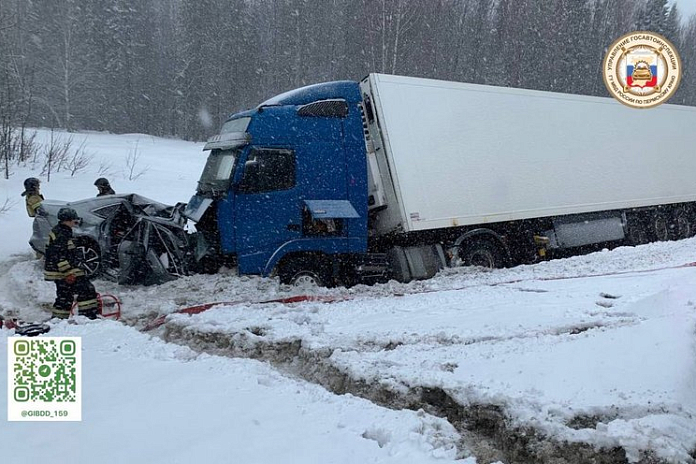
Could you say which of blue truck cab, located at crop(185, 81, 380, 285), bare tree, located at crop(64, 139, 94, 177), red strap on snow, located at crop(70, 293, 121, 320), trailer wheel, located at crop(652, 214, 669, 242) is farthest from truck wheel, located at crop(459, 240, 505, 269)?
bare tree, located at crop(64, 139, 94, 177)

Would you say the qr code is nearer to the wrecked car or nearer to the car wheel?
the wrecked car

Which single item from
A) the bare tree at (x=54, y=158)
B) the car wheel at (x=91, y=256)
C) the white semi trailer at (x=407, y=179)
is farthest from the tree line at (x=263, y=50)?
the car wheel at (x=91, y=256)

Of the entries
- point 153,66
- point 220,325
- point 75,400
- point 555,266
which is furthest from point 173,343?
point 153,66

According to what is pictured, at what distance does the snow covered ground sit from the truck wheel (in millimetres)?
1500

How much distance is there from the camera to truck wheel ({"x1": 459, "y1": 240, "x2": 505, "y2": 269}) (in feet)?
29.6

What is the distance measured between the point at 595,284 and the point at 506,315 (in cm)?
209

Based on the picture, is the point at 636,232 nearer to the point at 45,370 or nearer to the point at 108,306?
the point at 108,306

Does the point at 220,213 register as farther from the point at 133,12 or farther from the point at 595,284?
the point at 133,12

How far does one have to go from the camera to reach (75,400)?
3674 mm

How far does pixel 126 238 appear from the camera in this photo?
26.8 ft

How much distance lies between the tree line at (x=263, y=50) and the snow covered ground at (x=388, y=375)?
29301mm

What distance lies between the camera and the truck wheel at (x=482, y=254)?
901 cm

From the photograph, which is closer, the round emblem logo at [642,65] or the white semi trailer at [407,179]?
the white semi trailer at [407,179]

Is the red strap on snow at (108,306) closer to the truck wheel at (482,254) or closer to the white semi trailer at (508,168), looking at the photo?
the white semi trailer at (508,168)
